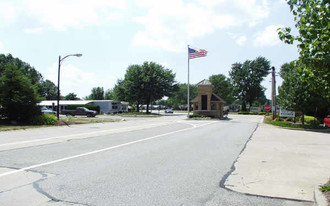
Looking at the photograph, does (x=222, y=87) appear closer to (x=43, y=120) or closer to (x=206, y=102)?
(x=206, y=102)

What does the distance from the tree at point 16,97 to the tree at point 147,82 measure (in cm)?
3424

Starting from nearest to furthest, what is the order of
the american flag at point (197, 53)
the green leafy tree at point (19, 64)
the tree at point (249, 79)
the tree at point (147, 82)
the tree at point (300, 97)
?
the tree at point (300, 97) → the american flag at point (197, 53) → the tree at point (147, 82) → the green leafy tree at point (19, 64) → the tree at point (249, 79)

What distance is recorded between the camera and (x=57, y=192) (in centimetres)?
479

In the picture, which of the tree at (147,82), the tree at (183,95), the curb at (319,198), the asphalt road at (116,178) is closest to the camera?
the curb at (319,198)

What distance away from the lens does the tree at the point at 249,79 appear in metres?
80.9

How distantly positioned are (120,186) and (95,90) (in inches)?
4148

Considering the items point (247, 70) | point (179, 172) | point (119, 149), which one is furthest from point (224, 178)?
point (247, 70)

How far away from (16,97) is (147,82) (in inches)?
1445

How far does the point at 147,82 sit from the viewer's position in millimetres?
58562

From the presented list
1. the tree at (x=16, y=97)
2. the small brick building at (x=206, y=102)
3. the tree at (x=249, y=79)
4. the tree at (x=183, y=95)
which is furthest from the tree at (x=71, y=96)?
the tree at (x=16, y=97)

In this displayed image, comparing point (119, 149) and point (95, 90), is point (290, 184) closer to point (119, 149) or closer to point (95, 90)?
point (119, 149)

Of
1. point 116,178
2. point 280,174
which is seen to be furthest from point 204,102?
point 116,178

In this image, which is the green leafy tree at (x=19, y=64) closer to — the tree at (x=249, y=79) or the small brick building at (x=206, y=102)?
the small brick building at (x=206, y=102)

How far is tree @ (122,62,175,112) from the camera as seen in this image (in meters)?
58.8
